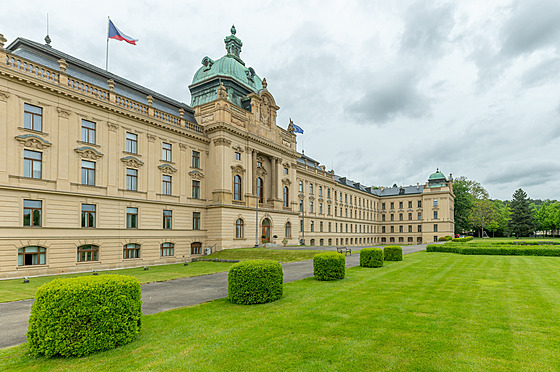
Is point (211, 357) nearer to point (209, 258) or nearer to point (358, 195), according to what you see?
point (209, 258)

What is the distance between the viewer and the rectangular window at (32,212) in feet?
79.8

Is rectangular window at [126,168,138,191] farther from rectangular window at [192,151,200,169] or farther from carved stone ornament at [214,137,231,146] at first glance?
carved stone ornament at [214,137,231,146]

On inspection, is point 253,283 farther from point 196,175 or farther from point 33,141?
point 196,175

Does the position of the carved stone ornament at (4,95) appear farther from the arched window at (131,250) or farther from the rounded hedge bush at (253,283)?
the rounded hedge bush at (253,283)

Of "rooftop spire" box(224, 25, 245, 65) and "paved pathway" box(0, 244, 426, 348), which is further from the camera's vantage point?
"rooftop spire" box(224, 25, 245, 65)

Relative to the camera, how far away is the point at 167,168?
36188mm

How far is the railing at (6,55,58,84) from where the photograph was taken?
24391 millimetres

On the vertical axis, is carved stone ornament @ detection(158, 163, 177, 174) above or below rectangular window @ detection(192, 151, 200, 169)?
below

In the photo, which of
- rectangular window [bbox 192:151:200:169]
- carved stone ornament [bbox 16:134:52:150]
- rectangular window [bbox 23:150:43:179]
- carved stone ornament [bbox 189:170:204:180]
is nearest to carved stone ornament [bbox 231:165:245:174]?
carved stone ornament [bbox 189:170:204:180]

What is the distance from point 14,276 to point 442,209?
9467 cm

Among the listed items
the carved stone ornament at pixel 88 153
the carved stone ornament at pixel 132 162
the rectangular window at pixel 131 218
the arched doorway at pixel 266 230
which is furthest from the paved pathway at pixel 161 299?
the arched doorway at pixel 266 230

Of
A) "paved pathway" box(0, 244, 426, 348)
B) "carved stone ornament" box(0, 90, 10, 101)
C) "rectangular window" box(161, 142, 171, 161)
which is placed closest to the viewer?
"paved pathway" box(0, 244, 426, 348)

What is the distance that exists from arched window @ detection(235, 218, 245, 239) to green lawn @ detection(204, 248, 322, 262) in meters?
3.55

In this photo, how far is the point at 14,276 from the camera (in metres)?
23.1
